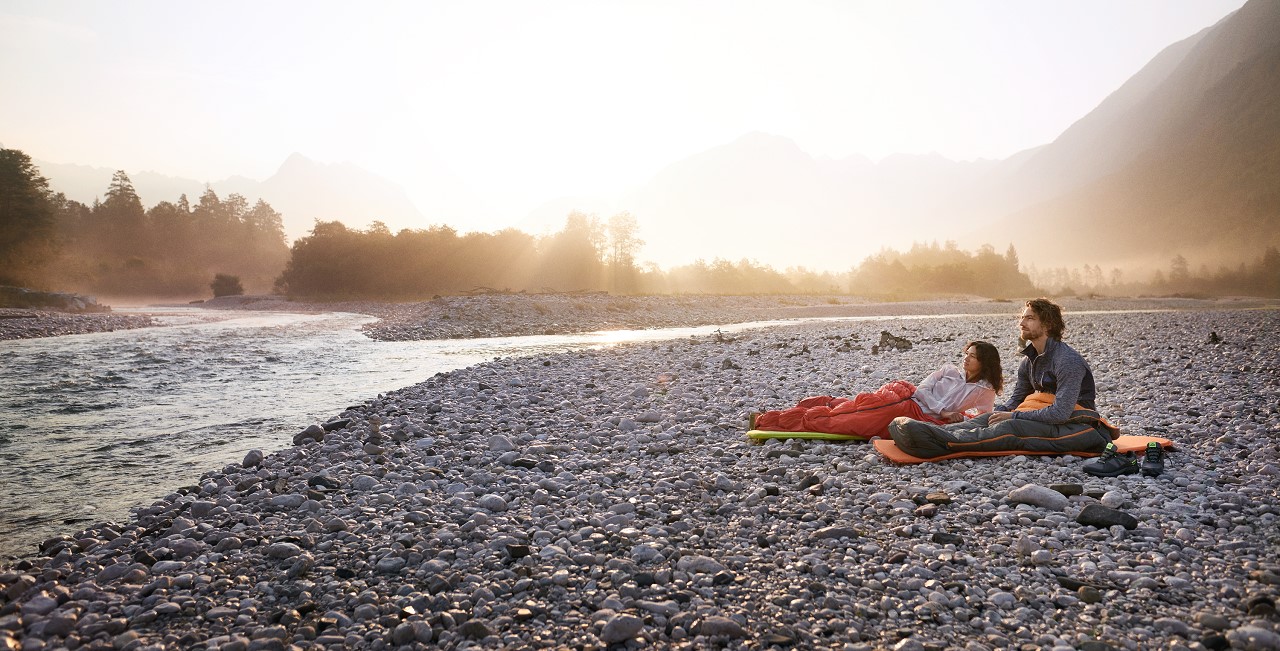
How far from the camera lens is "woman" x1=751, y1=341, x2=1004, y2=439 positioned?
754cm

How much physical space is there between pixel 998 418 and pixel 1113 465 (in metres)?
1.17

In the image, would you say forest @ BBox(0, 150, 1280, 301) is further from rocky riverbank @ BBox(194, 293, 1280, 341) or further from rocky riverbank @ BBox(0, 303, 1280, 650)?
rocky riverbank @ BBox(0, 303, 1280, 650)

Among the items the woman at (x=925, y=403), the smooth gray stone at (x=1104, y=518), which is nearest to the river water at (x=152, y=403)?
the woman at (x=925, y=403)

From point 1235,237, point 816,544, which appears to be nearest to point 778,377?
point 816,544

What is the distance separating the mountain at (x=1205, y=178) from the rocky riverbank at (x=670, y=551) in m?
117

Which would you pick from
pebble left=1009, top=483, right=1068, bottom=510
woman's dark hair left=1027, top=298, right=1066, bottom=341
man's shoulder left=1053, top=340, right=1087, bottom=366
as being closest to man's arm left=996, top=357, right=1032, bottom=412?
man's shoulder left=1053, top=340, right=1087, bottom=366

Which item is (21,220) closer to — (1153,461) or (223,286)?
(223,286)

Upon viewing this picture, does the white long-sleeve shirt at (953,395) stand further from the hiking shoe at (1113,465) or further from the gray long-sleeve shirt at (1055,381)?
the hiking shoe at (1113,465)

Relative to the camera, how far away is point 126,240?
8175cm

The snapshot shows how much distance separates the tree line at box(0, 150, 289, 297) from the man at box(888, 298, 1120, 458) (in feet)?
199

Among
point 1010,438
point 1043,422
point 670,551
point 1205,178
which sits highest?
point 1205,178

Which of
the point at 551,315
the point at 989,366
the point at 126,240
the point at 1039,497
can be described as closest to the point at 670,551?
the point at 1039,497

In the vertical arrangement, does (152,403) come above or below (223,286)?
below

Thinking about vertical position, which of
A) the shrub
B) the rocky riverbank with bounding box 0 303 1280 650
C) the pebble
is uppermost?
the shrub
